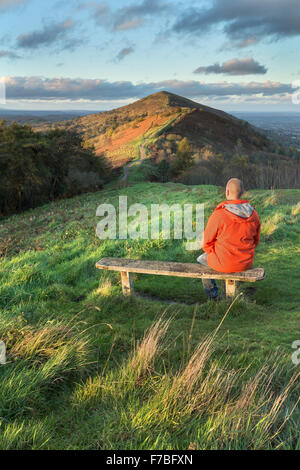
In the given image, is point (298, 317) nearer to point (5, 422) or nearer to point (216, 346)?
point (216, 346)

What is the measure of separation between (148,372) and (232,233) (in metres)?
2.23

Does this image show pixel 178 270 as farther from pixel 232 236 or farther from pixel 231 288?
pixel 232 236

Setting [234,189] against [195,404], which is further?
[234,189]

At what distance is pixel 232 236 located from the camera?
4500mm

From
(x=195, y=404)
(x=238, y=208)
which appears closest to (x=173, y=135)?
(x=238, y=208)

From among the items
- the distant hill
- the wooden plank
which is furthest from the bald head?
the distant hill

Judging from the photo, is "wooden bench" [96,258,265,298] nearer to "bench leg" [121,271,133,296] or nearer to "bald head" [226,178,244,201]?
"bench leg" [121,271,133,296]

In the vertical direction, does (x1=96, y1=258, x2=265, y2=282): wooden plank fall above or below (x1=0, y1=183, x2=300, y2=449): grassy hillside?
above

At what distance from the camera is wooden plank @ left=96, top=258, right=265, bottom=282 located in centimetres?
461

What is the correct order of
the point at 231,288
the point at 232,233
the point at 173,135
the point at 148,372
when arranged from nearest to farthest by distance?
the point at 148,372 < the point at 232,233 < the point at 231,288 < the point at 173,135

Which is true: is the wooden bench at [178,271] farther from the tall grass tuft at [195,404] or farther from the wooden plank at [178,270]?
the tall grass tuft at [195,404]

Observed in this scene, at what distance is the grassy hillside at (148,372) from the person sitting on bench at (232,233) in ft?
1.87
